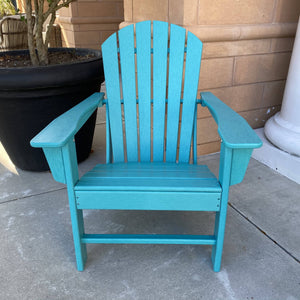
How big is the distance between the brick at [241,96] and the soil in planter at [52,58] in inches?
39.0

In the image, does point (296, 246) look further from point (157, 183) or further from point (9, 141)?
point (9, 141)

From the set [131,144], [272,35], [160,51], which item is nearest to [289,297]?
[131,144]

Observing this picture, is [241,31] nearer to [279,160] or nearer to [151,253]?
[279,160]

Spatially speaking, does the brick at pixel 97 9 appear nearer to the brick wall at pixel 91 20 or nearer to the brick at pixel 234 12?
the brick wall at pixel 91 20

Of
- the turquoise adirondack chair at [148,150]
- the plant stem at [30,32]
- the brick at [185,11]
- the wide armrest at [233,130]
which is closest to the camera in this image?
the wide armrest at [233,130]

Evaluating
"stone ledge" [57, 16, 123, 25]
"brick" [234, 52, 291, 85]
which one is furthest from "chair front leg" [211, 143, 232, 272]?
"stone ledge" [57, 16, 123, 25]

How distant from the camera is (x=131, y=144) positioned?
5.73 ft

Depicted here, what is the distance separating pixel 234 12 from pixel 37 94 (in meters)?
1.39

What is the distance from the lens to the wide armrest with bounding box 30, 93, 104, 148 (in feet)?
3.65

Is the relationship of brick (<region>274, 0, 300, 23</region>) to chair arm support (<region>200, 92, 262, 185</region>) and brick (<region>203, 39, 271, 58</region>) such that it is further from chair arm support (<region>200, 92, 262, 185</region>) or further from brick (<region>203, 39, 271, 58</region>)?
chair arm support (<region>200, 92, 262, 185</region>)

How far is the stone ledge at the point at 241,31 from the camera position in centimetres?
203

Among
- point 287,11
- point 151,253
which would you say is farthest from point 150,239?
point 287,11

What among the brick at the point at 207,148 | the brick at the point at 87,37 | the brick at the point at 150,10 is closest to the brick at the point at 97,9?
the brick at the point at 87,37

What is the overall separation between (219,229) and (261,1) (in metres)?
1.68
